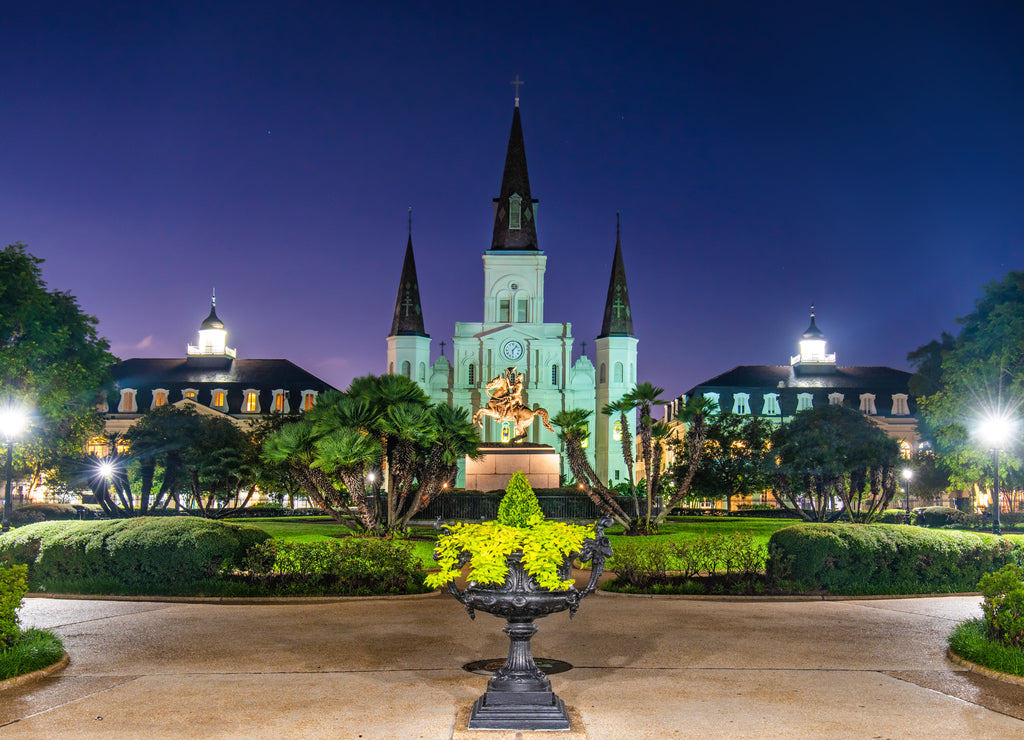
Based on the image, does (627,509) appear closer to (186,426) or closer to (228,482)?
(228,482)

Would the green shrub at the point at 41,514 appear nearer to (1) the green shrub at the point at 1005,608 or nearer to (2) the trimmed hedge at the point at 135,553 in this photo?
(2) the trimmed hedge at the point at 135,553

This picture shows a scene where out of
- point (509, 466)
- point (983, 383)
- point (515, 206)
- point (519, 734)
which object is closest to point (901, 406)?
point (515, 206)

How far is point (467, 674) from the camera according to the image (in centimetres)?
1045

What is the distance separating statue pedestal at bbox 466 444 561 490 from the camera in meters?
44.6

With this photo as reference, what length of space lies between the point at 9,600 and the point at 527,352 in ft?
260

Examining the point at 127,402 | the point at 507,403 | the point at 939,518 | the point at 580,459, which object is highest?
the point at 127,402

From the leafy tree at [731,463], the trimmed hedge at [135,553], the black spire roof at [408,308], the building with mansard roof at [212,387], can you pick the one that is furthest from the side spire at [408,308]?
the trimmed hedge at [135,553]

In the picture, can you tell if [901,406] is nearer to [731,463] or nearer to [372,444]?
[731,463]

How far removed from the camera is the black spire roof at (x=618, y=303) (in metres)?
89.3

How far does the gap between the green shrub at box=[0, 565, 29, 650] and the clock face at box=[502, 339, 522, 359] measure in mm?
78633

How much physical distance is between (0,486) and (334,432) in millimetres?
67156

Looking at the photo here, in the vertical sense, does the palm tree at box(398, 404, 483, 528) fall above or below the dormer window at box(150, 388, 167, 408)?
below

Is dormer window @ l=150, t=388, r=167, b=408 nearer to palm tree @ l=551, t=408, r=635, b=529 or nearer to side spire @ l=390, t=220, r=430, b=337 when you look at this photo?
side spire @ l=390, t=220, r=430, b=337

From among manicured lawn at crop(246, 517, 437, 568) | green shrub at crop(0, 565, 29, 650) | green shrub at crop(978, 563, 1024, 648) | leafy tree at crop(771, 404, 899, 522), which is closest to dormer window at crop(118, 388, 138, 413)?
manicured lawn at crop(246, 517, 437, 568)
